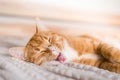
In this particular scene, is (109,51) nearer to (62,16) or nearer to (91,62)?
(91,62)

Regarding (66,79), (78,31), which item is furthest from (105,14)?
(66,79)

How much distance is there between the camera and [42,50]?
1.27m

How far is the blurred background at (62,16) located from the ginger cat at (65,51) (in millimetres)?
127

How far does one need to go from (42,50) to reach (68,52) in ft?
0.52

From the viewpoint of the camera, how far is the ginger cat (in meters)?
1.25

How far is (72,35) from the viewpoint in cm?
151

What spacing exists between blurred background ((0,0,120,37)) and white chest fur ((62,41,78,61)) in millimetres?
175

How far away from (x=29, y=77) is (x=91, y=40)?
66 cm

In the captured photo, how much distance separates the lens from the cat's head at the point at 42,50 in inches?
49.5

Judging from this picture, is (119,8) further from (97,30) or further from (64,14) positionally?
(64,14)

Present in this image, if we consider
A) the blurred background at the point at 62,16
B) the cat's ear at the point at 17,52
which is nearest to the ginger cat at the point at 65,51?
the cat's ear at the point at 17,52

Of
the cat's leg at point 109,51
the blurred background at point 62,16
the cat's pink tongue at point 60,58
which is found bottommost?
the cat's pink tongue at point 60,58

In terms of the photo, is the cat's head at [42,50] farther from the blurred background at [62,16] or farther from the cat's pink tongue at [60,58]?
the blurred background at [62,16]

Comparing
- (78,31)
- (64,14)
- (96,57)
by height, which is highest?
(64,14)
